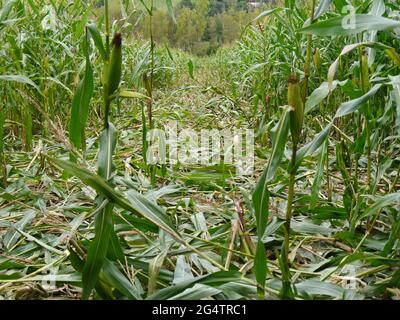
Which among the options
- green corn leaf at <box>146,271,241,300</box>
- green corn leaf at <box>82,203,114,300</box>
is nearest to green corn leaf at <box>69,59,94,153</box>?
green corn leaf at <box>82,203,114,300</box>

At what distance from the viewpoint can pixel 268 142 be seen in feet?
7.05

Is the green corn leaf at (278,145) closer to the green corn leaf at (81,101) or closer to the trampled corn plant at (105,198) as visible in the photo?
the trampled corn plant at (105,198)

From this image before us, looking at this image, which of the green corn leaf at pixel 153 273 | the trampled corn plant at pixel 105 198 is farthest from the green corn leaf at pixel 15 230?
the green corn leaf at pixel 153 273

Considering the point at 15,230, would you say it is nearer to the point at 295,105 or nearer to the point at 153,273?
the point at 153,273

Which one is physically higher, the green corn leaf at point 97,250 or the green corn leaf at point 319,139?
the green corn leaf at point 319,139

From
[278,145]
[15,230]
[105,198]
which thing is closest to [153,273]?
[105,198]

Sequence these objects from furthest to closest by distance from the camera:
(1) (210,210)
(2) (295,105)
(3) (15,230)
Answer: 1. (1) (210,210)
2. (3) (15,230)
3. (2) (295,105)

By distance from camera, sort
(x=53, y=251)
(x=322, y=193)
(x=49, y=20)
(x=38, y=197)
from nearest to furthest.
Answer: (x=53, y=251) → (x=38, y=197) → (x=322, y=193) → (x=49, y=20)

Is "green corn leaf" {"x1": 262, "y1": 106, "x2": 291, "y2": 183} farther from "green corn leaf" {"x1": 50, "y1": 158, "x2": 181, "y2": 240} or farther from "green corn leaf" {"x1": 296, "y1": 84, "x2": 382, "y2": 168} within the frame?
"green corn leaf" {"x1": 50, "y1": 158, "x2": 181, "y2": 240}

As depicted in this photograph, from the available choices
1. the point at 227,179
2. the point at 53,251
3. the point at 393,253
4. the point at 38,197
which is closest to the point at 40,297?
the point at 53,251

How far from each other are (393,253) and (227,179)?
2.43 ft

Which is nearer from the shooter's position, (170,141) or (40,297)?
(40,297)

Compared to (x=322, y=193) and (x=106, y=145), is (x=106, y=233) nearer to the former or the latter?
(x=106, y=145)

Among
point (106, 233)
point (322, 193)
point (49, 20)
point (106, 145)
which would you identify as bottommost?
point (322, 193)
